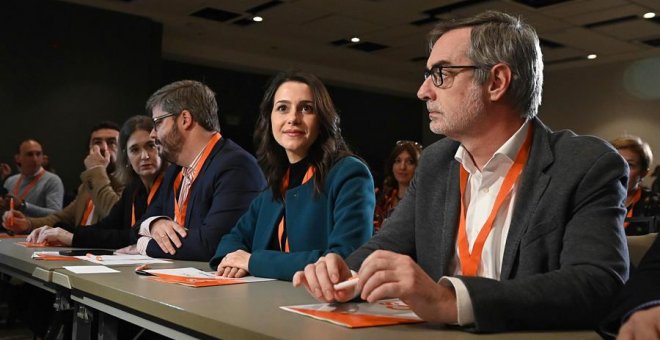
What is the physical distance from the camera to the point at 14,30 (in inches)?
272

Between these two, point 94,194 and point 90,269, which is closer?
point 90,269

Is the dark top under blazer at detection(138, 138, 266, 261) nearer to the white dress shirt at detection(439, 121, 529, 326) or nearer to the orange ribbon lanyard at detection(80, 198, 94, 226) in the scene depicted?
the white dress shirt at detection(439, 121, 529, 326)

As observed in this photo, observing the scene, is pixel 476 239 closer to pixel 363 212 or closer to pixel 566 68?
pixel 363 212

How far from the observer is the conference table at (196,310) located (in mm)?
1001

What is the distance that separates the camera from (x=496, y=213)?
4.42ft

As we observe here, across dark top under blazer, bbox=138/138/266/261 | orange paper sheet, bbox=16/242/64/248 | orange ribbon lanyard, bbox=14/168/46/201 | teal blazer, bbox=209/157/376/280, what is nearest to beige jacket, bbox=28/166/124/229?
orange paper sheet, bbox=16/242/64/248

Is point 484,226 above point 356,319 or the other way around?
above

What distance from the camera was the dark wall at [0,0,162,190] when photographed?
271 inches

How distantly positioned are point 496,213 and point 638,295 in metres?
0.39

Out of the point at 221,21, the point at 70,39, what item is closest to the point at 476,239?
the point at 70,39

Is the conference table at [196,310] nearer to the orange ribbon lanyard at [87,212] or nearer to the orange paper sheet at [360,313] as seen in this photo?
the orange paper sheet at [360,313]

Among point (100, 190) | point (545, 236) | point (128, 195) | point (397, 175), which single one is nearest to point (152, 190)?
point (128, 195)

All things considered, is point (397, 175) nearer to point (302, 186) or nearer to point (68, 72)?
point (302, 186)

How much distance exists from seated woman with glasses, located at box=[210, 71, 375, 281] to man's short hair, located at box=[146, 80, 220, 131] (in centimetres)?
48
